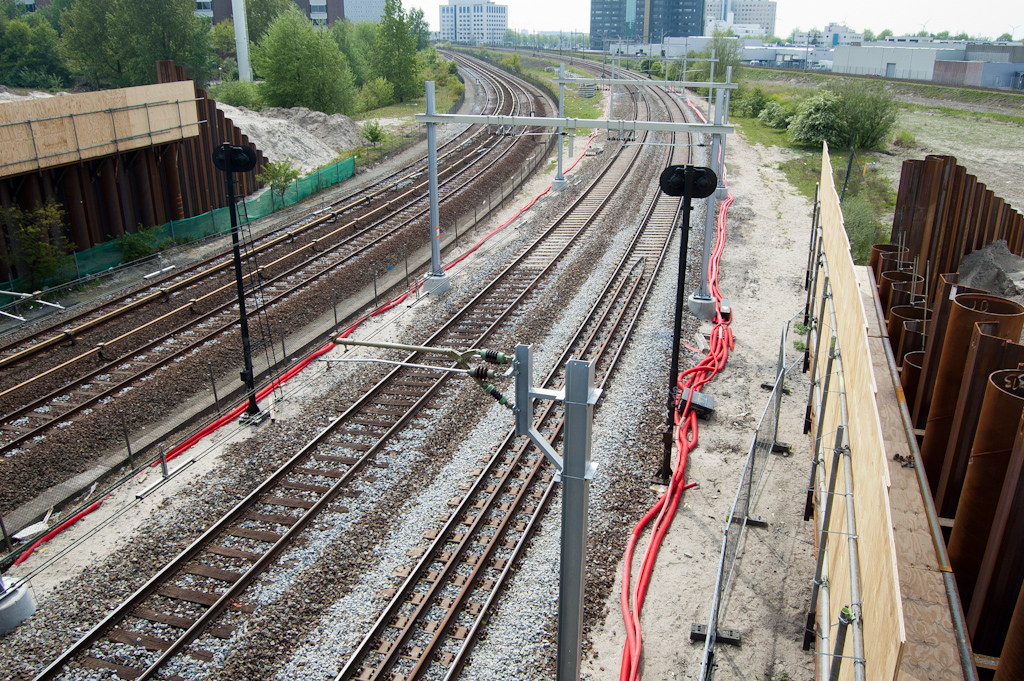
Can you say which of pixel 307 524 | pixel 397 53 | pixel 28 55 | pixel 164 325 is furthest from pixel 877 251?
pixel 28 55

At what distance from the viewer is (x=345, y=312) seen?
67.2 ft

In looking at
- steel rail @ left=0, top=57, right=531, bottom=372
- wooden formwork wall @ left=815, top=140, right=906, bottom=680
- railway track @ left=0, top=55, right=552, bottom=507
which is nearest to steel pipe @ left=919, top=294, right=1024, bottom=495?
wooden formwork wall @ left=815, top=140, right=906, bottom=680

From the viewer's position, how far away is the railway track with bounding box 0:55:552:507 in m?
15.2

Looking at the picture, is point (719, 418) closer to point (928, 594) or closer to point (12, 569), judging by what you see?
point (928, 594)

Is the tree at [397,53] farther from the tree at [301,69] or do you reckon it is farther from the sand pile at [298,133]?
the sand pile at [298,133]

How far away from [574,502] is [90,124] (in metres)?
22.6

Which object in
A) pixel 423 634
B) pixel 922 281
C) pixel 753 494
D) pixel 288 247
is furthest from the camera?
pixel 288 247

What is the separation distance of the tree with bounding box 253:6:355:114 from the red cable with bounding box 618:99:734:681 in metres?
32.0

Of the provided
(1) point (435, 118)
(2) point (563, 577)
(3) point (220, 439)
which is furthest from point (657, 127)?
(2) point (563, 577)

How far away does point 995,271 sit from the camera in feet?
52.5

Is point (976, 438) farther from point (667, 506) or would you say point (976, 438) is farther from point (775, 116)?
point (775, 116)

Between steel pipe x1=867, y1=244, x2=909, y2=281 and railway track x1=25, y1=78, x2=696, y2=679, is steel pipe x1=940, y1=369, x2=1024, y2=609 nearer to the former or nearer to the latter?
railway track x1=25, y1=78, x2=696, y2=679

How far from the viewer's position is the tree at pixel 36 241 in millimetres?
20781

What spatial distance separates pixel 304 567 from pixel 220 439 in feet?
15.1
